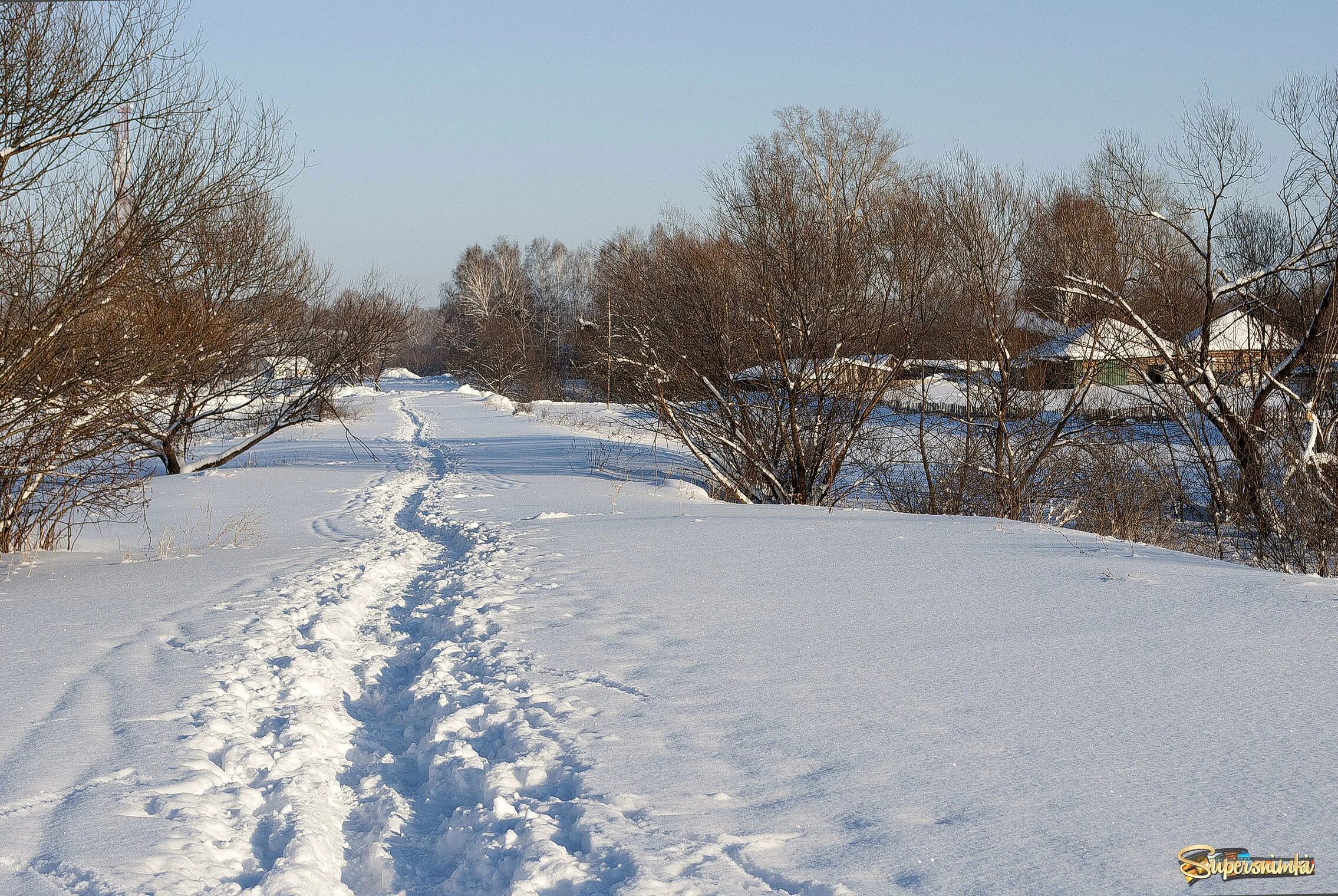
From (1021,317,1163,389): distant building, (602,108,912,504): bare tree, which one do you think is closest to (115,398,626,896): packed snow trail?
(602,108,912,504): bare tree

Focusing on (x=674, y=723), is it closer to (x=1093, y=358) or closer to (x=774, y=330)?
(x=774, y=330)

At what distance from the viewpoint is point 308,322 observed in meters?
15.0

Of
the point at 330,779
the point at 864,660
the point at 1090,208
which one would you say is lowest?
the point at 330,779

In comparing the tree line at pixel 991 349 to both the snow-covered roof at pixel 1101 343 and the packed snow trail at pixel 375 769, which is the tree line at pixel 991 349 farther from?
the packed snow trail at pixel 375 769

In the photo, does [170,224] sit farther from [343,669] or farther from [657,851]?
[657,851]

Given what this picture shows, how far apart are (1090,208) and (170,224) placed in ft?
41.9

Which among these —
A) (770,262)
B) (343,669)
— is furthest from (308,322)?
(343,669)

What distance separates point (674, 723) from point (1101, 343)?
484 inches

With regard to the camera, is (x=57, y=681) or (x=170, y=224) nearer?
(x=57, y=681)

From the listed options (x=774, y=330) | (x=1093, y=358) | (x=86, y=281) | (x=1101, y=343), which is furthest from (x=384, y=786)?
(x=1093, y=358)

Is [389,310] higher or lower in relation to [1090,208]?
lower

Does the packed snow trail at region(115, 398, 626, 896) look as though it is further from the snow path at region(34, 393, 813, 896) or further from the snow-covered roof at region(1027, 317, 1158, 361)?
the snow-covered roof at region(1027, 317, 1158, 361)

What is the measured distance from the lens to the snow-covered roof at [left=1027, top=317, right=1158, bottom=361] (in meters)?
13.1

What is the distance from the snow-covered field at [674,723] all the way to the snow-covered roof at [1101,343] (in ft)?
23.5
